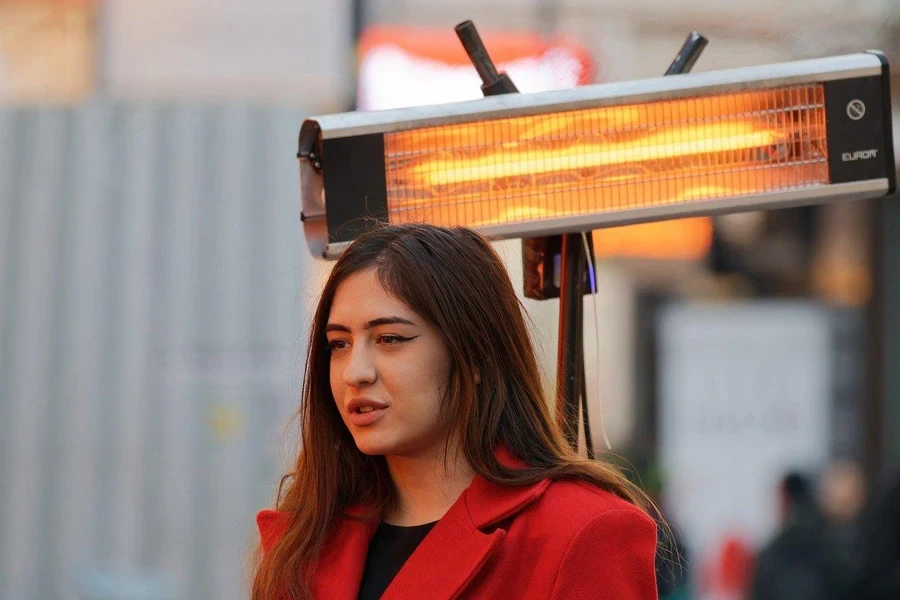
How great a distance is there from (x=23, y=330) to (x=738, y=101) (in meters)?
4.94

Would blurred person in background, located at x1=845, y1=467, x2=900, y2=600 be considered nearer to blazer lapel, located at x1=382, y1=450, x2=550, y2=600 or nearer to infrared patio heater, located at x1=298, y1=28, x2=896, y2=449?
infrared patio heater, located at x1=298, y1=28, x2=896, y2=449

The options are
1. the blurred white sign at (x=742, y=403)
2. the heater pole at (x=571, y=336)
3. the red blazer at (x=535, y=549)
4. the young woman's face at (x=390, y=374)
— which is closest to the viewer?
the red blazer at (x=535, y=549)

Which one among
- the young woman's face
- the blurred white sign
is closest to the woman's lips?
the young woman's face

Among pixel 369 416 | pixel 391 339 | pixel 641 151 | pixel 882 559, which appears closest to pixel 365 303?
pixel 391 339

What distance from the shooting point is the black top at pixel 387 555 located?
2.17 metres

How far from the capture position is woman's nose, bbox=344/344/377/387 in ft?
6.72

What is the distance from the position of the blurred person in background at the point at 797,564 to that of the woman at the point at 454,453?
5.05m

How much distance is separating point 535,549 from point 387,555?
30cm

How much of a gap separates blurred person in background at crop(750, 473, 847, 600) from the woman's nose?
17.7 feet

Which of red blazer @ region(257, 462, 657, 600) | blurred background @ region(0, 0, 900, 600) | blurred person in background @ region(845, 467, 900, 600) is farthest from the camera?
blurred background @ region(0, 0, 900, 600)

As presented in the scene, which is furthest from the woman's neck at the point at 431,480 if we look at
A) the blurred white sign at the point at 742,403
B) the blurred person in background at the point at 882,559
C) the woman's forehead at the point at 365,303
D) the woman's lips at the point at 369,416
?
the blurred white sign at the point at 742,403

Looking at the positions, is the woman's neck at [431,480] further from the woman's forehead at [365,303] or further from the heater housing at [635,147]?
the heater housing at [635,147]

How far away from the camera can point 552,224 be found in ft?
7.06

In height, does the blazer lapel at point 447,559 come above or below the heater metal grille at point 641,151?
below
